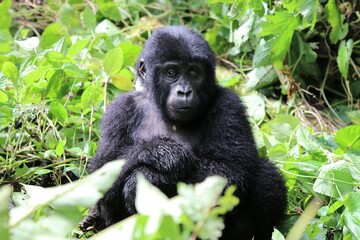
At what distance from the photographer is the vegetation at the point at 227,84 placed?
4367 mm

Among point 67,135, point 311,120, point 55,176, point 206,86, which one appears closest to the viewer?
point 206,86

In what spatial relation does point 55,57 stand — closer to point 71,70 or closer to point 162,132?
point 71,70

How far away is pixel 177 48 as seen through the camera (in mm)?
4211

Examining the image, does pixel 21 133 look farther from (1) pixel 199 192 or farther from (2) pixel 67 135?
(1) pixel 199 192

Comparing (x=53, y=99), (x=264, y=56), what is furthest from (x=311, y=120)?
(x=53, y=99)

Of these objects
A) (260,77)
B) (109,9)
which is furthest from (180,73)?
(109,9)

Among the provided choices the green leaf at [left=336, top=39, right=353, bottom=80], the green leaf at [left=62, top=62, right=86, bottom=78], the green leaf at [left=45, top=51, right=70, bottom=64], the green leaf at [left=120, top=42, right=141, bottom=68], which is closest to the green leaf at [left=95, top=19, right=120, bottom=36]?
the green leaf at [left=120, top=42, right=141, bottom=68]

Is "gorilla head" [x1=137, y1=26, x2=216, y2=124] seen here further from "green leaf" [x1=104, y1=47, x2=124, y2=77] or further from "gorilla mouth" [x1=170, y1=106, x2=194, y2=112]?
"green leaf" [x1=104, y1=47, x2=124, y2=77]

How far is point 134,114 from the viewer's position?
174 inches

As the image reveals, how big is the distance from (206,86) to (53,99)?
3.95 feet

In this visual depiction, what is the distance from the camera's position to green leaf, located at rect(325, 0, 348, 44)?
532cm

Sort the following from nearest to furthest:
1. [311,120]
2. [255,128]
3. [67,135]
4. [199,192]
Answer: [199,192] → [67,135] → [255,128] → [311,120]

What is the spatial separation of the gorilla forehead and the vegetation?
60cm

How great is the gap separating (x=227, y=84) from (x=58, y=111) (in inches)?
75.1
